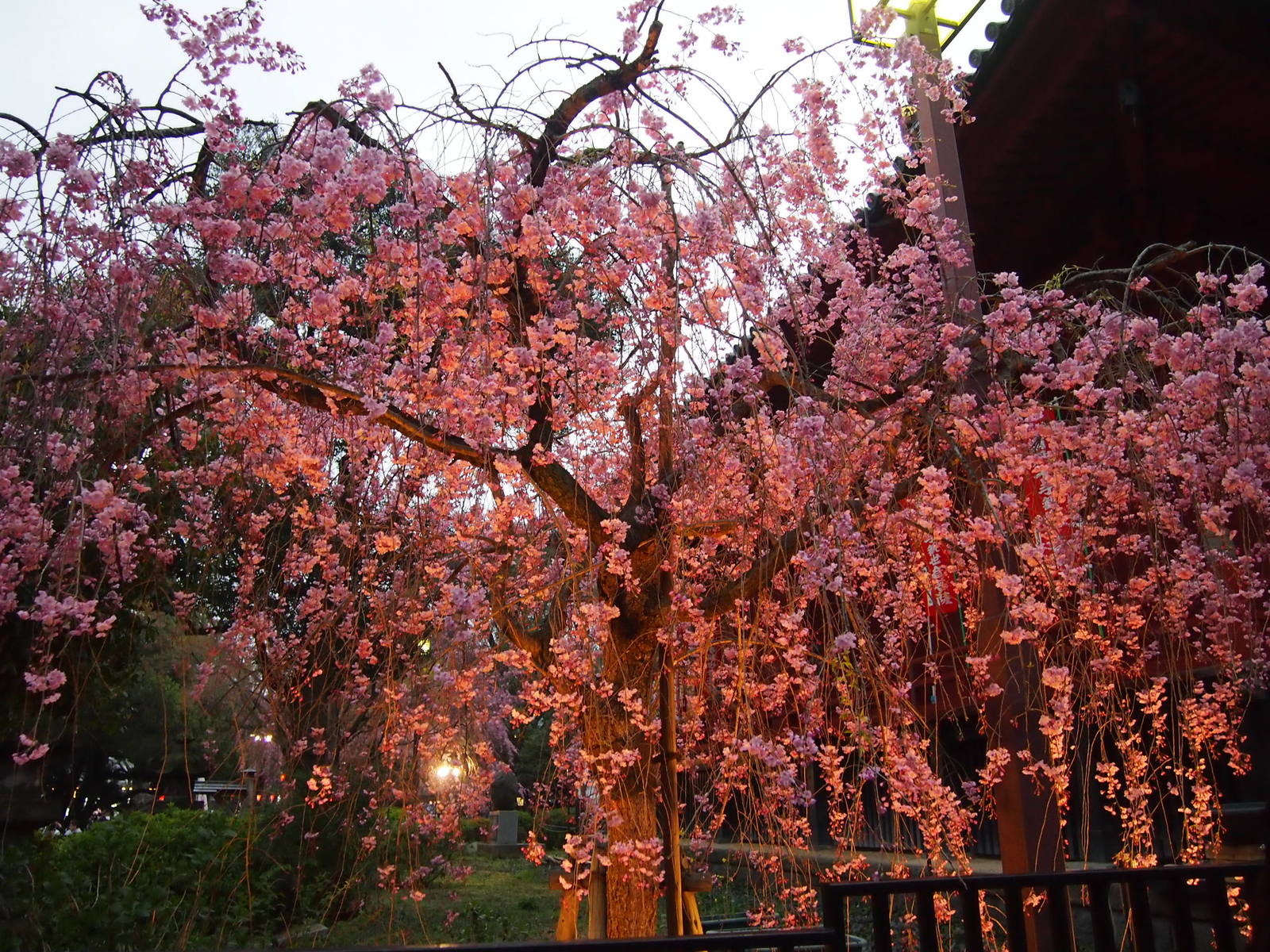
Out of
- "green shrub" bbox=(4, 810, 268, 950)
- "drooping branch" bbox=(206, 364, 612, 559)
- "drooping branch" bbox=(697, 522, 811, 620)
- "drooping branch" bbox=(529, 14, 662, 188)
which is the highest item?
"drooping branch" bbox=(529, 14, 662, 188)

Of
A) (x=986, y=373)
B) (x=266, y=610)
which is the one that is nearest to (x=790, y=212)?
(x=986, y=373)

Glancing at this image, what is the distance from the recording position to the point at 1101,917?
2.44 m

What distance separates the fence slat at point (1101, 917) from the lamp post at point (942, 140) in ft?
7.78

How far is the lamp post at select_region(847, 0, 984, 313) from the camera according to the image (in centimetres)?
428

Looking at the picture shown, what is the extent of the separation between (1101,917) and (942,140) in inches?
150

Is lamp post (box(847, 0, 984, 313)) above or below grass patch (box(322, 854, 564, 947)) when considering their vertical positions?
above

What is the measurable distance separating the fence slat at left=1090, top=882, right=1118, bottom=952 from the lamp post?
2.37 meters

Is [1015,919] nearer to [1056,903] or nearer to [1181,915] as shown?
[1056,903]

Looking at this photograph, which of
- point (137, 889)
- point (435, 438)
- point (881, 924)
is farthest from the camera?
point (137, 889)

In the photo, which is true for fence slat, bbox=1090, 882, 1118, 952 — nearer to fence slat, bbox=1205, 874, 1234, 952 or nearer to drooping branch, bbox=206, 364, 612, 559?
fence slat, bbox=1205, 874, 1234, 952

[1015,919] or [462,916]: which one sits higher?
[1015,919]

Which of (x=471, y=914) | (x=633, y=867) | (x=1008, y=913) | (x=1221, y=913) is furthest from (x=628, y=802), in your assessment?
(x=471, y=914)

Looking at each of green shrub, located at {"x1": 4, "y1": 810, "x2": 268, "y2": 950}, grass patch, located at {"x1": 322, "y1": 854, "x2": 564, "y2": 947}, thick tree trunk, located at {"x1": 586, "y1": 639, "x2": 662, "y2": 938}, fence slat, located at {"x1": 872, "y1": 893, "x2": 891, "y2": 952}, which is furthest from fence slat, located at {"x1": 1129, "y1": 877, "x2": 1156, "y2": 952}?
grass patch, located at {"x1": 322, "y1": 854, "x2": 564, "y2": 947}

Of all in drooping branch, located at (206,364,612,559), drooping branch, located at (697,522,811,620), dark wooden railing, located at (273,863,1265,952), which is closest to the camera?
dark wooden railing, located at (273,863,1265,952)
